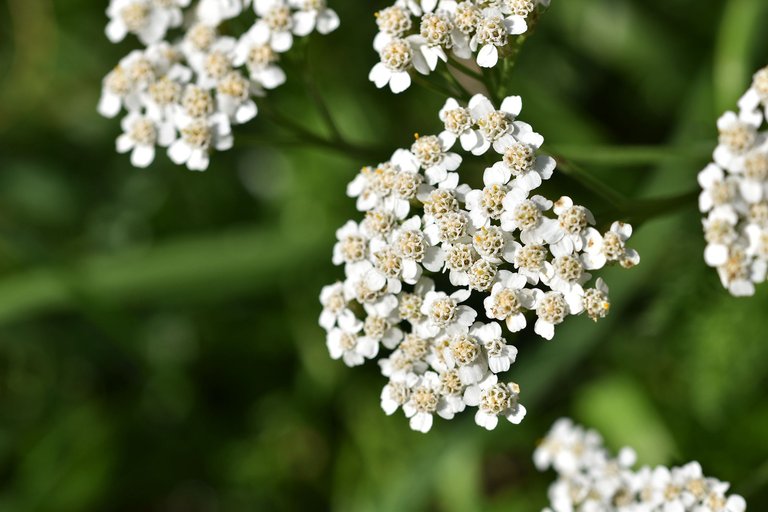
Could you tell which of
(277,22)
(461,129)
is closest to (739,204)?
(461,129)

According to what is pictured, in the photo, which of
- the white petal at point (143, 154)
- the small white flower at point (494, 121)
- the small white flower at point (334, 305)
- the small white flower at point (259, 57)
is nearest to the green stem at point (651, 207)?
the small white flower at point (494, 121)

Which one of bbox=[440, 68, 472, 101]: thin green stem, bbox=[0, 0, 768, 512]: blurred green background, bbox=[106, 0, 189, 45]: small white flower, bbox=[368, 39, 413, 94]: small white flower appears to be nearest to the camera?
bbox=[368, 39, 413, 94]: small white flower

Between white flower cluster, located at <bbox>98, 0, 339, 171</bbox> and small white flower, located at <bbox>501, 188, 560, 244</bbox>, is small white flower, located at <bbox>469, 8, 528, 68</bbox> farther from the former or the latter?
white flower cluster, located at <bbox>98, 0, 339, 171</bbox>

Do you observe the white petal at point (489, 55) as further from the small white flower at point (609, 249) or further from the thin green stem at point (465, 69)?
the small white flower at point (609, 249)

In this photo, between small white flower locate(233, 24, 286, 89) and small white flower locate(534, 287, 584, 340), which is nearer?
small white flower locate(534, 287, 584, 340)

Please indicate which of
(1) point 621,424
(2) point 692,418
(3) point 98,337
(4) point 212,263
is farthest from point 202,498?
(2) point 692,418

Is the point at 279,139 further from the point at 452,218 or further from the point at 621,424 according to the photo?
the point at 621,424

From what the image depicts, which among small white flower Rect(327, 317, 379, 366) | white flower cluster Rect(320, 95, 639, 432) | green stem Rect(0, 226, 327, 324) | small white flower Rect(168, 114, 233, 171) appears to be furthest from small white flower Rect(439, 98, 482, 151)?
green stem Rect(0, 226, 327, 324)
